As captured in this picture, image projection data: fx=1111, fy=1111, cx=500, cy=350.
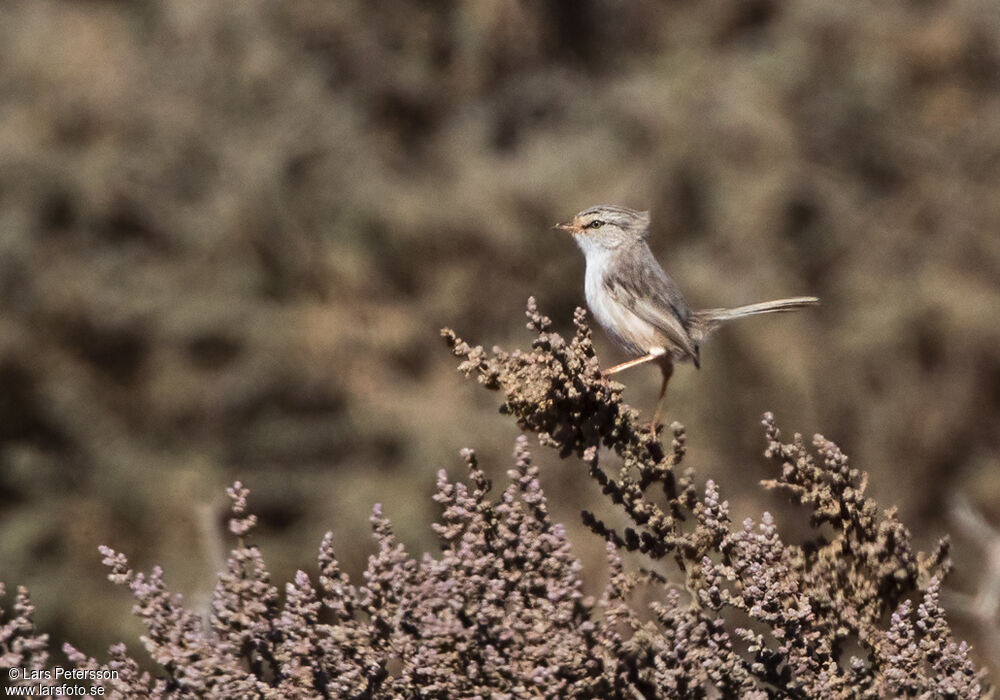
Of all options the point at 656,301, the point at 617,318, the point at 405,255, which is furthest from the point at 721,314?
the point at 405,255

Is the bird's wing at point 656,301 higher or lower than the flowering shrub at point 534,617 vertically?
higher

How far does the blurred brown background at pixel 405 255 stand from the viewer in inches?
510

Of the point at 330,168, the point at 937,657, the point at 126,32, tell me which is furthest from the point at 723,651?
the point at 126,32

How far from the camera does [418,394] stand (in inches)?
554

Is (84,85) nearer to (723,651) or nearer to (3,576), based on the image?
(3,576)

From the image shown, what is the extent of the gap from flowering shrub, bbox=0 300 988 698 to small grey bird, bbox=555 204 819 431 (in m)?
0.93

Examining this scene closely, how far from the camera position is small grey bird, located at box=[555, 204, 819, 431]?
4.34 meters

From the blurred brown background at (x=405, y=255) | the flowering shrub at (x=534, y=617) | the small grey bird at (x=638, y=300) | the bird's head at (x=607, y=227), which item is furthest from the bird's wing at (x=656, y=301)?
the blurred brown background at (x=405, y=255)

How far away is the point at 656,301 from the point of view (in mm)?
4457

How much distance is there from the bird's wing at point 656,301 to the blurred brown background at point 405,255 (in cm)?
759

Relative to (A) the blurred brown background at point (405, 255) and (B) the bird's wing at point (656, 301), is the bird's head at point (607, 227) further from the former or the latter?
(A) the blurred brown background at point (405, 255)

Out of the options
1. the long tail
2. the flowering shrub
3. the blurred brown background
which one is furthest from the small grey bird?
the blurred brown background

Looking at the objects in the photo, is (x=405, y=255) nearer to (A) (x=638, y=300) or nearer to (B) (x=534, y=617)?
(A) (x=638, y=300)

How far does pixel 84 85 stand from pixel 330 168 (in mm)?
3445
